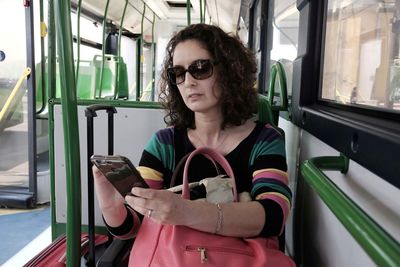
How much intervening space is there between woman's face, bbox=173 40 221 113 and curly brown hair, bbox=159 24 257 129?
0.02 meters

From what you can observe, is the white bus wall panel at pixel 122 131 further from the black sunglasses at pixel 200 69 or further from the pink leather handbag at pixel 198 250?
the pink leather handbag at pixel 198 250

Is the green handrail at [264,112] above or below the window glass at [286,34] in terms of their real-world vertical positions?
below

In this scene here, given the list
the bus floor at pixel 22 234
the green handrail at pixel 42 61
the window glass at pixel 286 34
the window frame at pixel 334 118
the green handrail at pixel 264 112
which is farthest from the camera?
the green handrail at pixel 42 61

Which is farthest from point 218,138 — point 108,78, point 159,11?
point 159,11

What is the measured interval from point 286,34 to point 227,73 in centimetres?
118

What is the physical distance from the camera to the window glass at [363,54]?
811 mm

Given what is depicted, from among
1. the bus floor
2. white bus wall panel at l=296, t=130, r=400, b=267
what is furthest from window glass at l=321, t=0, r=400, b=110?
the bus floor

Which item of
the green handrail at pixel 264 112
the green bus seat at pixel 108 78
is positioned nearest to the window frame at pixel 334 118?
the green handrail at pixel 264 112

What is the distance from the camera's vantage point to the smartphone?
897mm

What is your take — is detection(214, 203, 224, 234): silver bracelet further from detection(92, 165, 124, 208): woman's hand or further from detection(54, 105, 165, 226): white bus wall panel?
detection(54, 105, 165, 226): white bus wall panel

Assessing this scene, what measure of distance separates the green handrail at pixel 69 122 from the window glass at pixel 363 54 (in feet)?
2.54

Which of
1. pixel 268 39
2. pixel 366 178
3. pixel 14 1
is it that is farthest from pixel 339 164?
pixel 14 1

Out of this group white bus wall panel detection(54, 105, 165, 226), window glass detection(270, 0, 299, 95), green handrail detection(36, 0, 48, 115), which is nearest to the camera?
white bus wall panel detection(54, 105, 165, 226)

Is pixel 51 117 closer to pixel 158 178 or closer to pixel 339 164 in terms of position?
pixel 158 178
